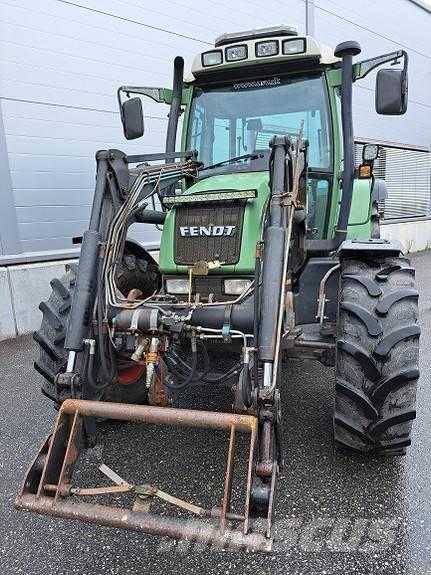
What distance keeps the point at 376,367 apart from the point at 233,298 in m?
0.88

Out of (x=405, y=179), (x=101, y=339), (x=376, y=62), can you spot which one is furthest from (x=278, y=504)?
(x=405, y=179)

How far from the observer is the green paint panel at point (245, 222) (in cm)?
282

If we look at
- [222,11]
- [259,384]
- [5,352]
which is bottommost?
[5,352]

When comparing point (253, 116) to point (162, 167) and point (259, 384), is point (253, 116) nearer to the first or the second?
point (162, 167)

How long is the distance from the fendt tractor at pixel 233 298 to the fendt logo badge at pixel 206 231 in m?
0.01

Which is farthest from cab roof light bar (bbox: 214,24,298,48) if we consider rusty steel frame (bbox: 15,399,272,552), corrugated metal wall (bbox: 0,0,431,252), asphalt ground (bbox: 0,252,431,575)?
corrugated metal wall (bbox: 0,0,431,252)

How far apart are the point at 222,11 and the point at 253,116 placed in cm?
578

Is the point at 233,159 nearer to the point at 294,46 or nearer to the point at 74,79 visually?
the point at 294,46

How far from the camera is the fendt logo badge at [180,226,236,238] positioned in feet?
9.37

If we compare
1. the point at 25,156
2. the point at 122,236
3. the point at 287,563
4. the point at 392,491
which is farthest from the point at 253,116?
the point at 25,156

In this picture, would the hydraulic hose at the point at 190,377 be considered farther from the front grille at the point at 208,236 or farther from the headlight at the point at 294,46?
the headlight at the point at 294,46

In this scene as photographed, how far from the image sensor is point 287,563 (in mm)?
2133

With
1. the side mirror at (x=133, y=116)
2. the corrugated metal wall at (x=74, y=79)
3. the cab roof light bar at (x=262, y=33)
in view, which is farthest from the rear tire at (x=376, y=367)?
the corrugated metal wall at (x=74, y=79)

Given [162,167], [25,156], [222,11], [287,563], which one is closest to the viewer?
[287,563]
